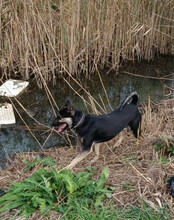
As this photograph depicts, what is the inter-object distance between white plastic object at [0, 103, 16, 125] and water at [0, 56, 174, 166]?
114 millimetres

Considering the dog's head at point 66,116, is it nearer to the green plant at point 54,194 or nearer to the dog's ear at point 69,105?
the dog's ear at point 69,105

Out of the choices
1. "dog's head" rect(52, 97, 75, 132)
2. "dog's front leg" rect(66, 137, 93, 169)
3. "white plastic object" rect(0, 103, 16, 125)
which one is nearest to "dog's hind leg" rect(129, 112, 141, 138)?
"dog's front leg" rect(66, 137, 93, 169)

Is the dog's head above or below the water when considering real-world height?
above

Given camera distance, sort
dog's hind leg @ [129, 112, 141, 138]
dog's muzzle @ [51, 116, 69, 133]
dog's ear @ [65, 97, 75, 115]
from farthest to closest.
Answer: dog's hind leg @ [129, 112, 141, 138] < dog's muzzle @ [51, 116, 69, 133] < dog's ear @ [65, 97, 75, 115]

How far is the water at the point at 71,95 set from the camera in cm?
450

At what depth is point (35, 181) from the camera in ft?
9.07

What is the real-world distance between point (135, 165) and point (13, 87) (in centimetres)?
326

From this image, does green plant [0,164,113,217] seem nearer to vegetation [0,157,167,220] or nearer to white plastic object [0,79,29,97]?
vegetation [0,157,167,220]

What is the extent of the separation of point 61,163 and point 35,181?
0.90m

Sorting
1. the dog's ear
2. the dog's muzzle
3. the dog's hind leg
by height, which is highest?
the dog's ear

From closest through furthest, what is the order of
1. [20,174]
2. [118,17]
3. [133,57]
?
[20,174] → [118,17] → [133,57]

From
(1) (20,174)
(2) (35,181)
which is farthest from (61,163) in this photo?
(2) (35,181)

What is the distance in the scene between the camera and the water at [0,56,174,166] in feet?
14.8

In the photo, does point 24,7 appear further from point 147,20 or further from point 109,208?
point 109,208
